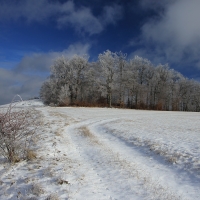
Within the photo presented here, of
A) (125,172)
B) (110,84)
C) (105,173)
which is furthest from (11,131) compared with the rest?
(110,84)

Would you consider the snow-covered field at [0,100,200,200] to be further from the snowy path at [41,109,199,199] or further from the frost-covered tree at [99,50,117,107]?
the frost-covered tree at [99,50,117,107]

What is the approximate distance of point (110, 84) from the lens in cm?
4616

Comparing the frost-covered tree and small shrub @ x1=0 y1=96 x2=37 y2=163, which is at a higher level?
the frost-covered tree

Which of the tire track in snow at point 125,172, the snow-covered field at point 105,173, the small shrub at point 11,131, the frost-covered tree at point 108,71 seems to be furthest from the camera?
the frost-covered tree at point 108,71

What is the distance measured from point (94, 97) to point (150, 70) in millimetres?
22425

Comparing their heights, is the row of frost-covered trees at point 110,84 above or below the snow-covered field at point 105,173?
above

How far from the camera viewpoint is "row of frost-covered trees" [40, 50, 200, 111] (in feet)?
158

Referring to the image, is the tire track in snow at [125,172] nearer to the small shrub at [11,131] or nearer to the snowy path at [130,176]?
the snowy path at [130,176]

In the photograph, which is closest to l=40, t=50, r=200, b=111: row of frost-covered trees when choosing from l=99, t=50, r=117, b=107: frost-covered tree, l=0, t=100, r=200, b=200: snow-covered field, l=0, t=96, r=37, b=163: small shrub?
l=99, t=50, r=117, b=107: frost-covered tree

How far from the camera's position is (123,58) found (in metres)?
53.3

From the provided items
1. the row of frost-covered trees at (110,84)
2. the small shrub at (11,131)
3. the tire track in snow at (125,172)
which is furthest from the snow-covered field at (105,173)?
the row of frost-covered trees at (110,84)

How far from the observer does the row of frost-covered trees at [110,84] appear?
48.2 m

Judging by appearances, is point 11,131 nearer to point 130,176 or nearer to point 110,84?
point 130,176

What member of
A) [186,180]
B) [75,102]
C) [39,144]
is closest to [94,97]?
[75,102]
